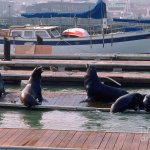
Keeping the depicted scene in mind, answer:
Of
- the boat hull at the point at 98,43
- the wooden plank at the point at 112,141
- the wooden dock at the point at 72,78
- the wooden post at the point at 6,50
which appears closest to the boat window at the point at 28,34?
the boat hull at the point at 98,43

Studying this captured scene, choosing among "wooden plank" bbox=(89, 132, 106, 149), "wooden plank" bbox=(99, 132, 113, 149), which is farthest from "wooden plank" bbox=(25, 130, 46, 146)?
"wooden plank" bbox=(99, 132, 113, 149)

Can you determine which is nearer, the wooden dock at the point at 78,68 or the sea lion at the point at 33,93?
the sea lion at the point at 33,93

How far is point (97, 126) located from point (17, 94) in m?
3.67

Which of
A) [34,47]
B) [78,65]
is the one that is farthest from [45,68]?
[34,47]

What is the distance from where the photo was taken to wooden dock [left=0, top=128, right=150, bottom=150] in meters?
9.85

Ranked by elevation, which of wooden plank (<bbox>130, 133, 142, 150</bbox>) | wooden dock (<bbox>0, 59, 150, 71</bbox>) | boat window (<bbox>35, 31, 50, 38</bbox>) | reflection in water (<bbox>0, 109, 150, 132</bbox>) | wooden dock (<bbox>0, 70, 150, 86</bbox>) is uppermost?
boat window (<bbox>35, 31, 50, 38</bbox>)

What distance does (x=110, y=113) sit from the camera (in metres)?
13.9

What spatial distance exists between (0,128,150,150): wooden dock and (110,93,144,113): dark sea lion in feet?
10.7

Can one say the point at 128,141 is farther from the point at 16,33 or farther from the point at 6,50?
the point at 16,33

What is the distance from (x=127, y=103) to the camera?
1402 centimetres

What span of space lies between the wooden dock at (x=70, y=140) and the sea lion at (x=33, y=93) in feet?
11.5

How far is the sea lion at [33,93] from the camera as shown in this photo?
47.5 feet

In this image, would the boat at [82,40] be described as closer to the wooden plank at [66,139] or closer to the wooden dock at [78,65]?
the wooden dock at [78,65]

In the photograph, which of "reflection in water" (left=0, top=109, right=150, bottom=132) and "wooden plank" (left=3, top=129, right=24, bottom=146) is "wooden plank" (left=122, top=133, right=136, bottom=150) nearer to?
"wooden plank" (left=3, top=129, right=24, bottom=146)
